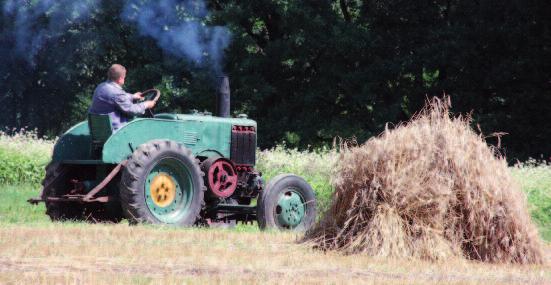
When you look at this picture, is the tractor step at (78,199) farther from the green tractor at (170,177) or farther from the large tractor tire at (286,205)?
the large tractor tire at (286,205)

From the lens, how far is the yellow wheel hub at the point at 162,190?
11469 mm

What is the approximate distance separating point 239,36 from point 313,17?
2.75 m

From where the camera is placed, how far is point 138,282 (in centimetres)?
678

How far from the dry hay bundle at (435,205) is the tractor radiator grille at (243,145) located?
3.50 m

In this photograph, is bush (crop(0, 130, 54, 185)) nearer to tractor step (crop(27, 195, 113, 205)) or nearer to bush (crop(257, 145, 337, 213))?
bush (crop(257, 145, 337, 213))

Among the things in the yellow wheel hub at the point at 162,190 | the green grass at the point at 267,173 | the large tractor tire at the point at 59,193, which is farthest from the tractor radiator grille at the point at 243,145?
the green grass at the point at 267,173

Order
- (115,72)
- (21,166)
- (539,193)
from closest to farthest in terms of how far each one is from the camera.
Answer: (115,72) < (539,193) < (21,166)

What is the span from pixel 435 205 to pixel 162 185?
3.65 meters

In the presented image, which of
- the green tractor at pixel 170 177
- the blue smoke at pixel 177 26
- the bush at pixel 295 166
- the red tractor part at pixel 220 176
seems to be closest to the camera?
the green tractor at pixel 170 177

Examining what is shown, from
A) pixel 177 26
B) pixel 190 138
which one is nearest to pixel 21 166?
pixel 177 26

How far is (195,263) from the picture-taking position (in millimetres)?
7938

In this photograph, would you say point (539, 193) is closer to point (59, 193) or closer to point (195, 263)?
point (59, 193)

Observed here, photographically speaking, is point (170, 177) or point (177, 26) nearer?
point (170, 177)

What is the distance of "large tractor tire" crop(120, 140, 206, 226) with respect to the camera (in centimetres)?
Result: 1106
